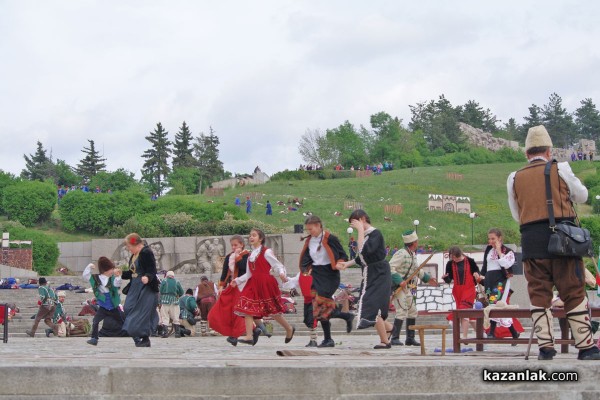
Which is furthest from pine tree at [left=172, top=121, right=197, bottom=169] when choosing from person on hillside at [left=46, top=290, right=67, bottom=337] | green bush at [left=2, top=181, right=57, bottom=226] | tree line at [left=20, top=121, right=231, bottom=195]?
person on hillside at [left=46, top=290, right=67, bottom=337]

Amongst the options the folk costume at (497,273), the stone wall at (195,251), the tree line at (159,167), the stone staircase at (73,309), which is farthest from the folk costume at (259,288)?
the tree line at (159,167)

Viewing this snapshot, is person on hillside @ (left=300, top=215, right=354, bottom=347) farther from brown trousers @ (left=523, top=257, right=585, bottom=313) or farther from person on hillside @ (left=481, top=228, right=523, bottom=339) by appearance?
brown trousers @ (left=523, top=257, right=585, bottom=313)

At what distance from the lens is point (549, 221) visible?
729 centimetres

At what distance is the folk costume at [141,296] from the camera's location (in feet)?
40.9

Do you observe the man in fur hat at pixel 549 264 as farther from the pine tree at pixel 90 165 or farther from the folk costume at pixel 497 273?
the pine tree at pixel 90 165

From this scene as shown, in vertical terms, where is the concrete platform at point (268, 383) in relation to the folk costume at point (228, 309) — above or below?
below

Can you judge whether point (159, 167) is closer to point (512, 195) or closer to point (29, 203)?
point (29, 203)

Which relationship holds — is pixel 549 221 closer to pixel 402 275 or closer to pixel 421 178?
pixel 402 275

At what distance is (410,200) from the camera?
72.3 meters

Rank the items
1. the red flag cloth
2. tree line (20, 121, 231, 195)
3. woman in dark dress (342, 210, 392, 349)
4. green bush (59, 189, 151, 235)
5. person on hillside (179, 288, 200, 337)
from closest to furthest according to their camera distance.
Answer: woman in dark dress (342, 210, 392, 349) < the red flag cloth < person on hillside (179, 288, 200, 337) < green bush (59, 189, 151, 235) < tree line (20, 121, 231, 195)

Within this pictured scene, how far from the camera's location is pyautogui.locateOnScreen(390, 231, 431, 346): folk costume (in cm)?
1243

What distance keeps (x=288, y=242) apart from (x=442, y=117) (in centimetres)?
9783

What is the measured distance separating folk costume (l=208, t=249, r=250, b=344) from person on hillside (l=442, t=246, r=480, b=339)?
2861mm

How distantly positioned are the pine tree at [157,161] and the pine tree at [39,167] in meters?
9.80
